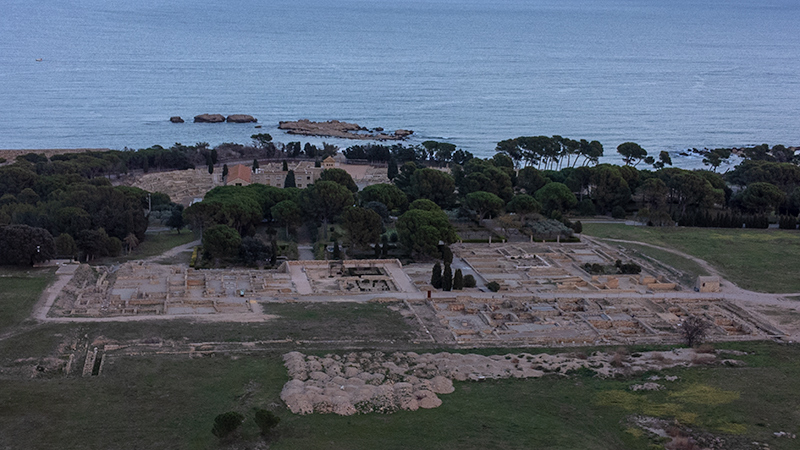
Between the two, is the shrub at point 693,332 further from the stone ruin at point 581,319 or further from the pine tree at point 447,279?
the pine tree at point 447,279

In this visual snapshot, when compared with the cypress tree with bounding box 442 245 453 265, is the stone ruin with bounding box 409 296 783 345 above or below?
below

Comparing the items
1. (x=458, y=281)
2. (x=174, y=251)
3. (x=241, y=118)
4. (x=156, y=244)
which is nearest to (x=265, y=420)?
(x=458, y=281)

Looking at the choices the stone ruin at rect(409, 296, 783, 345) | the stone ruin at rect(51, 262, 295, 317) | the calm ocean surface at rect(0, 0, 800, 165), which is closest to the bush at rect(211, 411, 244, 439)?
the stone ruin at rect(409, 296, 783, 345)

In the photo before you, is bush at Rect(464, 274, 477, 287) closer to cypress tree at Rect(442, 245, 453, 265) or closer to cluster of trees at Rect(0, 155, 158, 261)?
cypress tree at Rect(442, 245, 453, 265)

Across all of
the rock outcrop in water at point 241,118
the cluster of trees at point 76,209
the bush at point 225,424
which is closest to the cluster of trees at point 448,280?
the cluster of trees at point 76,209

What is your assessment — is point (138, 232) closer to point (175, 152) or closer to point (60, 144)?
point (175, 152)

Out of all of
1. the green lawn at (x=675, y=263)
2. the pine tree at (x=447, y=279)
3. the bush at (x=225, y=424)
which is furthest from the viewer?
the green lawn at (x=675, y=263)
